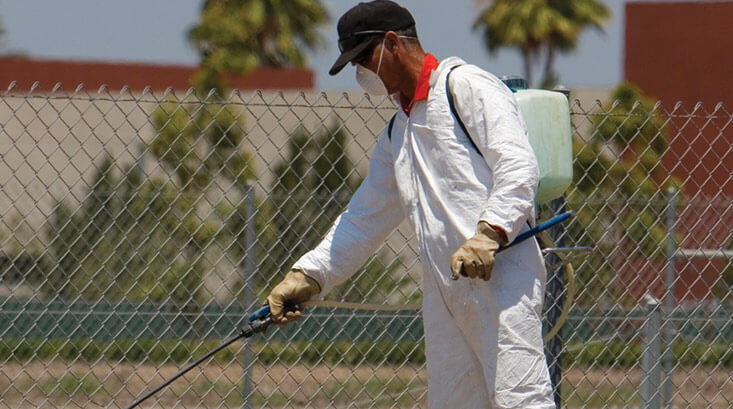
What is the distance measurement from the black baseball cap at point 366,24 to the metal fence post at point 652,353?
2.02 meters

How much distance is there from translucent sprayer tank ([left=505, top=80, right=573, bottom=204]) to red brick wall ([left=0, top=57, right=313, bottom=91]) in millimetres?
15753

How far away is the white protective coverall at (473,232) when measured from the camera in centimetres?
336

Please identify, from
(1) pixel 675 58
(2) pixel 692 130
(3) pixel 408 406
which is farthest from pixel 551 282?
(1) pixel 675 58

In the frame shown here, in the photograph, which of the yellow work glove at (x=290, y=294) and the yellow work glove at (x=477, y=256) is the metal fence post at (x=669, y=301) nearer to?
the yellow work glove at (x=290, y=294)

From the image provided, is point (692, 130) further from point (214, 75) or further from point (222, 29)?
point (222, 29)

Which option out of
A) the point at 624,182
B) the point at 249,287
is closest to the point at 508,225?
the point at 249,287

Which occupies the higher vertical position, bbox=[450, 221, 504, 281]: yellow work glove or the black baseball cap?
Answer: the black baseball cap

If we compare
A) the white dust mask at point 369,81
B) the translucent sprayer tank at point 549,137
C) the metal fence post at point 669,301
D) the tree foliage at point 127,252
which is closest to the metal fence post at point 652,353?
the metal fence post at point 669,301

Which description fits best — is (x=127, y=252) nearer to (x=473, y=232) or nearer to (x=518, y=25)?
(x=473, y=232)

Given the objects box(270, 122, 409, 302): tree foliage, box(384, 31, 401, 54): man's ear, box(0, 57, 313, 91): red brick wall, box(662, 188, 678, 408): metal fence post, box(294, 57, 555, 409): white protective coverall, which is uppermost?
box(384, 31, 401, 54): man's ear

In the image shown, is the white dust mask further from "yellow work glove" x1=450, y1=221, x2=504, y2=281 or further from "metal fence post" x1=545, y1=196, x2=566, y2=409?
"metal fence post" x1=545, y1=196, x2=566, y2=409

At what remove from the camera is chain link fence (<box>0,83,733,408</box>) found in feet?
16.5

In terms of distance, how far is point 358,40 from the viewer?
356cm

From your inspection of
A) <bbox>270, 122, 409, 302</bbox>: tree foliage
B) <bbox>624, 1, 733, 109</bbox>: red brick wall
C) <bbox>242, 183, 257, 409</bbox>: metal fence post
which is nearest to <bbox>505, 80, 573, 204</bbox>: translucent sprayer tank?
<bbox>242, 183, 257, 409</bbox>: metal fence post
